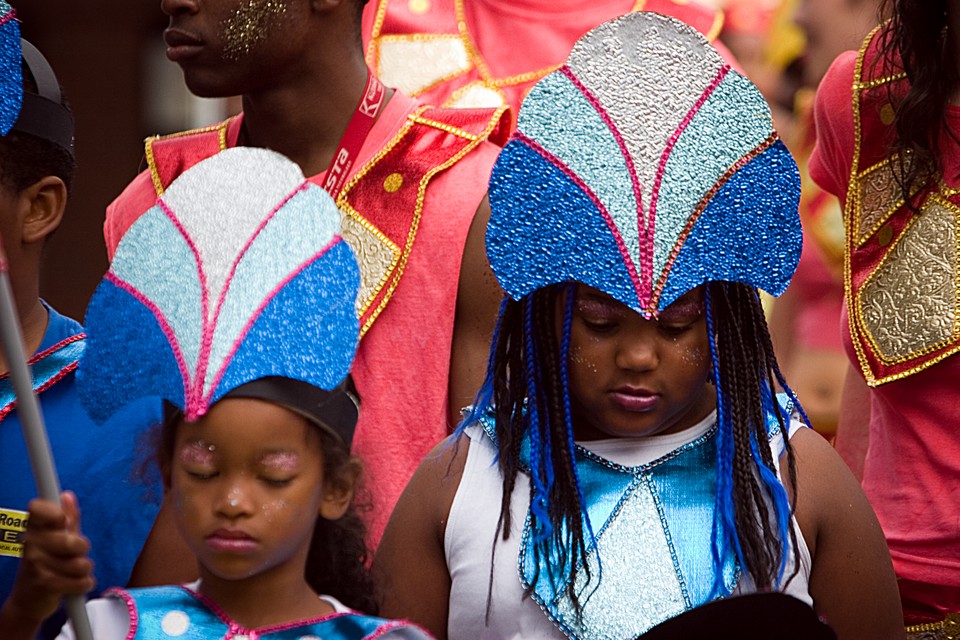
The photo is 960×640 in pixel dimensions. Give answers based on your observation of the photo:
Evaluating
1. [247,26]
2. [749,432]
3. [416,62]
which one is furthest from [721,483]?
[416,62]

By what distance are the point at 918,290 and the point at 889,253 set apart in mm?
98

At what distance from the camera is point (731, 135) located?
3.00 metres

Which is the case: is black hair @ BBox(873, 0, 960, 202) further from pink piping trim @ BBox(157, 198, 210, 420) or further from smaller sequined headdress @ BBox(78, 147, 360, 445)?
pink piping trim @ BBox(157, 198, 210, 420)

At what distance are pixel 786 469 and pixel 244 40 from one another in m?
1.40

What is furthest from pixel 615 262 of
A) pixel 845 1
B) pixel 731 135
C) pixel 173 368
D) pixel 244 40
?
pixel 845 1

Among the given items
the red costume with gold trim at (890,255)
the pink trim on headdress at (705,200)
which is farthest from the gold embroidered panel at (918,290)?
the pink trim on headdress at (705,200)

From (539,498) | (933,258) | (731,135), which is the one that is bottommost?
(539,498)

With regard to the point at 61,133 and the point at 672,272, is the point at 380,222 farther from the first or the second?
the point at 672,272

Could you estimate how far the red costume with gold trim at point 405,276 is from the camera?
367cm

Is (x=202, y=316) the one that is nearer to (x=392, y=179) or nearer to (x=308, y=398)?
(x=308, y=398)

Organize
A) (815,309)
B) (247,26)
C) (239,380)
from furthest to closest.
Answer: (815,309), (247,26), (239,380)

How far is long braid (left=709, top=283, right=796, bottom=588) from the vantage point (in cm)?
295

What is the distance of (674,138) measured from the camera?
9.82 feet

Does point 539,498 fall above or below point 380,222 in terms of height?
below
